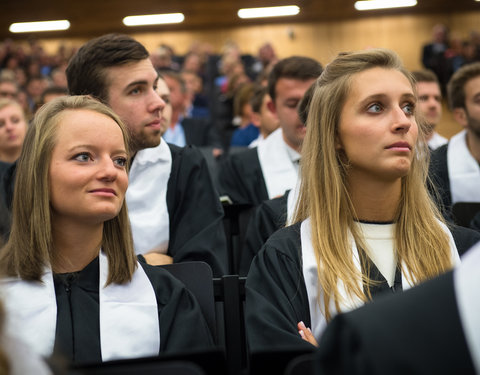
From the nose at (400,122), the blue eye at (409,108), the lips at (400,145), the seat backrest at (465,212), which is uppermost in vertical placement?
the blue eye at (409,108)

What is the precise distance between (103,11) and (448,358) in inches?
712

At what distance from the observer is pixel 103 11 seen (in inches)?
698

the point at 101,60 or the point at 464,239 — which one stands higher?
the point at 101,60

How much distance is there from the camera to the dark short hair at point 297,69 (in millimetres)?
4574

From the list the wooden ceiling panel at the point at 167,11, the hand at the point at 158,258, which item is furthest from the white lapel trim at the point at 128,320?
the wooden ceiling panel at the point at 167,11

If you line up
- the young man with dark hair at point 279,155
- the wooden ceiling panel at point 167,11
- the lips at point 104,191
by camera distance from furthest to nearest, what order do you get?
the wooden ceiling panel at point 167,11 < the young man with dark hair at point 279,155 < the lips at point 104,191

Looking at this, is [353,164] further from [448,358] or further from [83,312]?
[448,358]

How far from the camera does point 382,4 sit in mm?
18406

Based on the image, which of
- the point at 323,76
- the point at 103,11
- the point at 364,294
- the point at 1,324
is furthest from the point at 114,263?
the point at 103,11

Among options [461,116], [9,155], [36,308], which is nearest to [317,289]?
[36,308]

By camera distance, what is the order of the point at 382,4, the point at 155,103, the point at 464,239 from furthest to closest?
the point at 382,4 → the point at 155,103 → the point at 464,239

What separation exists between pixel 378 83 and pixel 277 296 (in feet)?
3.06

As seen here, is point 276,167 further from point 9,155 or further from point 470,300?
point 470,300

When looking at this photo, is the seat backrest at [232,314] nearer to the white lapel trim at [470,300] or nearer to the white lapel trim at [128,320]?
the white lapel trim at [128,320]
